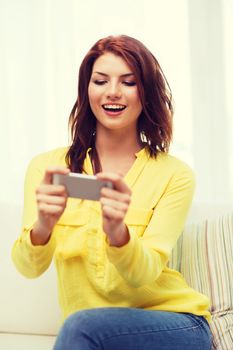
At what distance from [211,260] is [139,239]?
21.3 inches

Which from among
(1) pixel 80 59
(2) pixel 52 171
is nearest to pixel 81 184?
(2) pixel 52 171

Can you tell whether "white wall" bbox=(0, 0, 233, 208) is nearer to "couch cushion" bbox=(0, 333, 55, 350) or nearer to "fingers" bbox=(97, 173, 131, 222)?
"couch cushion" bbox=(0, 333, 55, 350)

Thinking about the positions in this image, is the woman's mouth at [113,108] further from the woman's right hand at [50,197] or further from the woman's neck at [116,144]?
the woman's right hand at [50,197]

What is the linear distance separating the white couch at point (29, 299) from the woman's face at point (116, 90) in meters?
0.52

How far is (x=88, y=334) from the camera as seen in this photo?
110 centimetres

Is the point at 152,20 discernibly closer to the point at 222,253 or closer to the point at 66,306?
the point at 222,253

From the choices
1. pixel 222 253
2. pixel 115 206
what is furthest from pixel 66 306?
pixel 222 253

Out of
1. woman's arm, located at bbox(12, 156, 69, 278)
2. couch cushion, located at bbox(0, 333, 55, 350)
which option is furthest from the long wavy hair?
couch cushion, located at bbox(0, 333, 55, 350)

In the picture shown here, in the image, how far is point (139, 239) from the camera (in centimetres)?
126

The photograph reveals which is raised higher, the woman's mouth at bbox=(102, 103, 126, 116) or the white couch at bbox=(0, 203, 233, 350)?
the woman's mouth at bbox=(102, 103, 126, 116)

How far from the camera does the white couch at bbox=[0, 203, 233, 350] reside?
182 cm

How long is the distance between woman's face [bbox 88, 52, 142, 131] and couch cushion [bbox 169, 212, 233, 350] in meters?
0.49

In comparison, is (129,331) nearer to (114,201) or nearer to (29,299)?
(114,201)

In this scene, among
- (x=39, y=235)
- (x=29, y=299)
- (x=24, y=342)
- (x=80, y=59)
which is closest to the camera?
(x=39, y=235)
